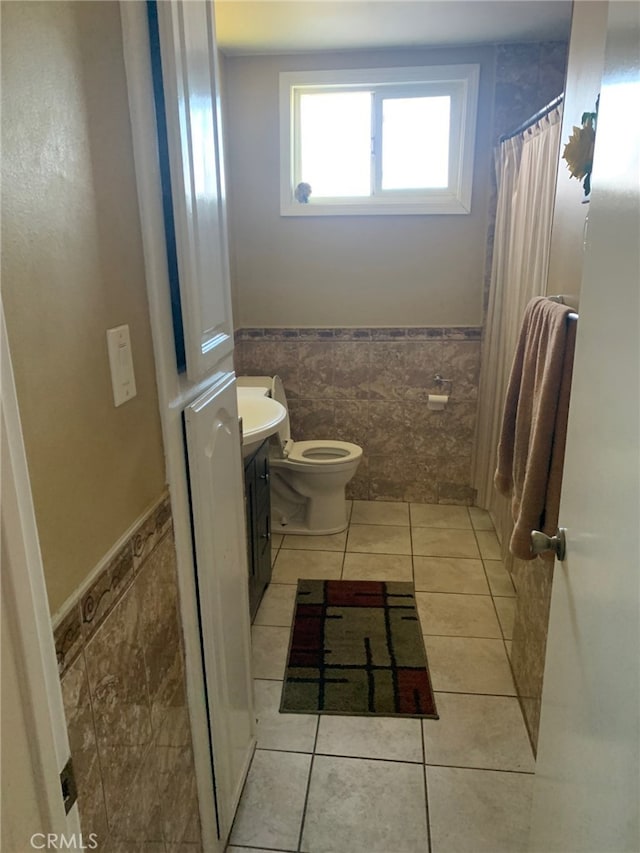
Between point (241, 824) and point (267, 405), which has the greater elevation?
point (267, 405)

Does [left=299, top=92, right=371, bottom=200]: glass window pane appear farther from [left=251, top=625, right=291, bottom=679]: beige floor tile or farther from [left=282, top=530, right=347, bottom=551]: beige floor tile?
[left=251, top=625, right=291, bottom=679]: beige floor tile

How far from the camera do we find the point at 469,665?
221 centimetres

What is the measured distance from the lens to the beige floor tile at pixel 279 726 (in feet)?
6.18

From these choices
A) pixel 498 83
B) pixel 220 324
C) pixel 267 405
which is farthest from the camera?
pixel 498 83

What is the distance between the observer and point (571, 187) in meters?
1.70

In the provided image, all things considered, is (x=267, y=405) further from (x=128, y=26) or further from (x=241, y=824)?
(x=128, y=26)

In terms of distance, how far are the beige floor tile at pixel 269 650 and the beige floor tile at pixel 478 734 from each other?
578 mm

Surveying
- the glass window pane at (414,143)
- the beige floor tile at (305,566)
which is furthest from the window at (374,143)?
the beige floor tile at (305,566)

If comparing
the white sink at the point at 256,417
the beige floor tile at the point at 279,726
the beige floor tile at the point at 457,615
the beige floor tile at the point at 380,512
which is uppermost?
the white sink at the point at 256,417

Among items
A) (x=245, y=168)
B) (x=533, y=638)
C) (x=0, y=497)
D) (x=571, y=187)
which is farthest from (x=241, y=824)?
(x=245, y=168)

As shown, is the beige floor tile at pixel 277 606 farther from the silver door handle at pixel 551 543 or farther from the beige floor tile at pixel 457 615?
the silver door handle at pixel 551 543

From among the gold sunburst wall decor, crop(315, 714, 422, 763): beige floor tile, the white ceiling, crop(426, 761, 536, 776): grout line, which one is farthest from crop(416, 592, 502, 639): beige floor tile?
the white ceiling

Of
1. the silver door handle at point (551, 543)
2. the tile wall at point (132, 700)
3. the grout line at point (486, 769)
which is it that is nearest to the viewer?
the tile wall at point (132, 700)

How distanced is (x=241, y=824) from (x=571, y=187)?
6.59 feet
